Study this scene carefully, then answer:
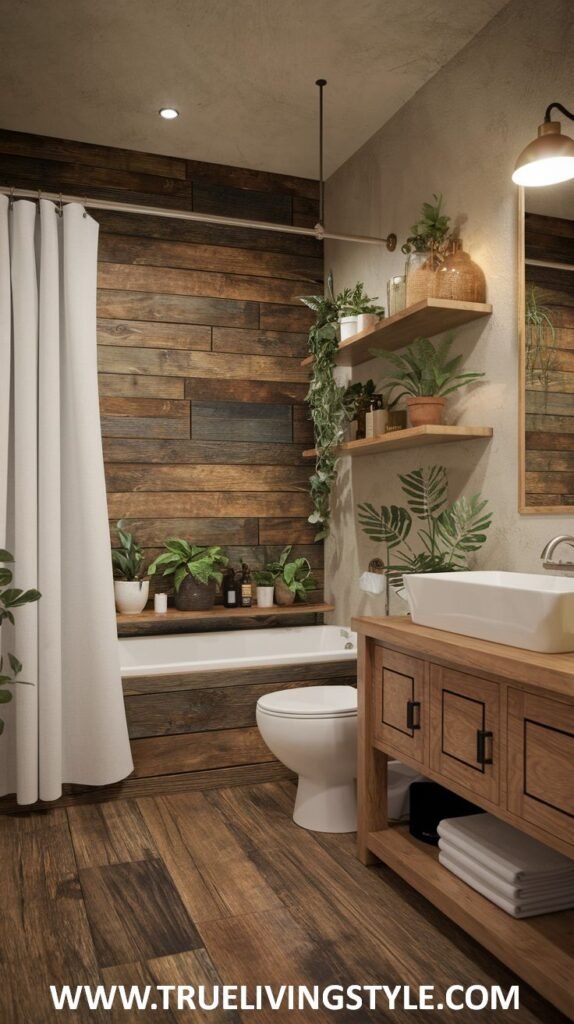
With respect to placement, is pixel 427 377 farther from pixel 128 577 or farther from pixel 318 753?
pixel 128 577

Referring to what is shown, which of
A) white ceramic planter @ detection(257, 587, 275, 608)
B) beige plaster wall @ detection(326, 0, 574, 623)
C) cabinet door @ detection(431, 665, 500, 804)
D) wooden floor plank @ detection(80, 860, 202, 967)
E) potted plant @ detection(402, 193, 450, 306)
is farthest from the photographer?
white ceramic planter @ detection(257, 587, 275, 608)

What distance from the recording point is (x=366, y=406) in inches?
136

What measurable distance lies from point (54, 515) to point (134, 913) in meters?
1.37

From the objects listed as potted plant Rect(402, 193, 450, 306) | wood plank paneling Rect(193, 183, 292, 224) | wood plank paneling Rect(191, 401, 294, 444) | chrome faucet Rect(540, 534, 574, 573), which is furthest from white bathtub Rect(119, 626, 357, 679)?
wood plank paneling Rect(193, 183, 292, 224)

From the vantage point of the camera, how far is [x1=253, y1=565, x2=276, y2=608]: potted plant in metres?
3.97

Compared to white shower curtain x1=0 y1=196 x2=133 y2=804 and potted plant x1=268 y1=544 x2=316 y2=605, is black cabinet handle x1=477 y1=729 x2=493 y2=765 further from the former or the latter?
potted plant x1=268 y1=544 x2=316 y2=605

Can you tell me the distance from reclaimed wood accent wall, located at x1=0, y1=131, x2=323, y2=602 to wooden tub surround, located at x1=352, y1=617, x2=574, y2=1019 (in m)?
1.72

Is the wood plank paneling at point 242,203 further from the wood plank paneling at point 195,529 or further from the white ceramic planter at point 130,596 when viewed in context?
the white ceramic planter at point 130,596

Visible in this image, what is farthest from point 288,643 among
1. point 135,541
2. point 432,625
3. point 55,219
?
point 55,219

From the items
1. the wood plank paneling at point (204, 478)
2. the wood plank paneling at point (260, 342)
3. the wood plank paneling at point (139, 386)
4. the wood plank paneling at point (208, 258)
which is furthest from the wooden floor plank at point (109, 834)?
the wood plank paneling at point (208, 258)

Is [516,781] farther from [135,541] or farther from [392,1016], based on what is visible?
[135,541]

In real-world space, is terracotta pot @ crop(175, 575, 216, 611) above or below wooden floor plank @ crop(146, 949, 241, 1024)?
above

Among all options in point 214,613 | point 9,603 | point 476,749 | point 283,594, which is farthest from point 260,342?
point 476,749

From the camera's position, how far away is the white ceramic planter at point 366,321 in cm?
334
